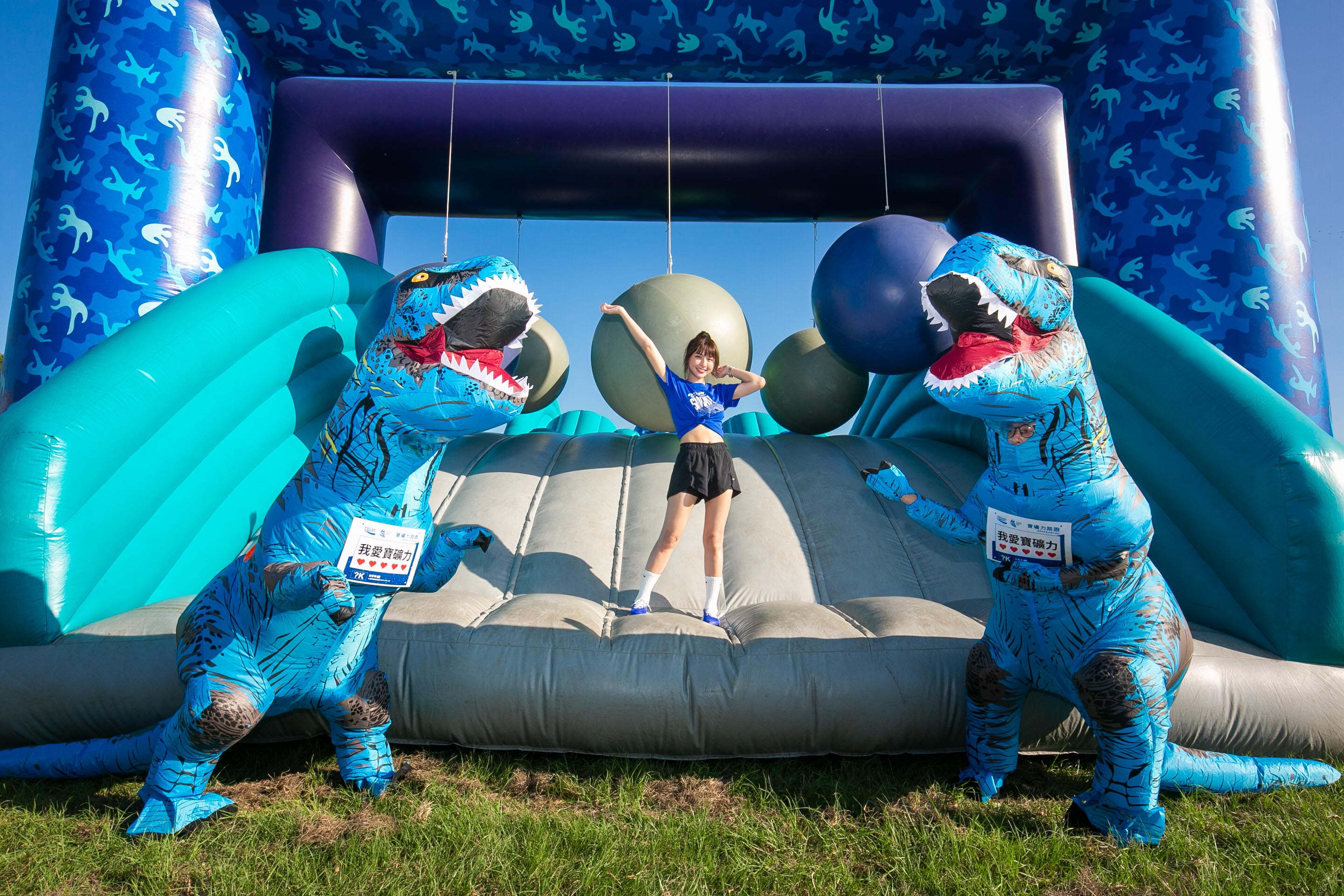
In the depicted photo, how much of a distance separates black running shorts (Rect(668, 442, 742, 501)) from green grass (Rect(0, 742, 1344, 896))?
0.97 m

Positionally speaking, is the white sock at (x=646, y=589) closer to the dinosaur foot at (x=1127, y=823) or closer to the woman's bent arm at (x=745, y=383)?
the woman's bent arm at (x=745, y=383)

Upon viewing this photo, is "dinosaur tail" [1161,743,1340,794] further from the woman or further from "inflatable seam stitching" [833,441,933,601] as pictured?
the woman

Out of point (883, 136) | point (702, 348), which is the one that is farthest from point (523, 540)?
point (883, 136)

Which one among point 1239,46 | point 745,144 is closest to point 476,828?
point 745,144

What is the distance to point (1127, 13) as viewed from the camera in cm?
350

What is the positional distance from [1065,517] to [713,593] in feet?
4.08

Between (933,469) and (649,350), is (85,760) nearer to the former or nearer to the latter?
(649,350)

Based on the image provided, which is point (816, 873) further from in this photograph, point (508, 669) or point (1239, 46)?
point (1239, 46)

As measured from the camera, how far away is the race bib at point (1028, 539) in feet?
4.81

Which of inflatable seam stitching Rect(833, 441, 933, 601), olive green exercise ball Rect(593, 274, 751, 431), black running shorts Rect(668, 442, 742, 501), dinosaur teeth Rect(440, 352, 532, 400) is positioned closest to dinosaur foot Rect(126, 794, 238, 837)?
dinosaur teeth Rect(440, 352, 532, 400)

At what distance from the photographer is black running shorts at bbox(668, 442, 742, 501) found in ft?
8.43

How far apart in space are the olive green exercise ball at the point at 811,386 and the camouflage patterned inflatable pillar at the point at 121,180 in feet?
8.25

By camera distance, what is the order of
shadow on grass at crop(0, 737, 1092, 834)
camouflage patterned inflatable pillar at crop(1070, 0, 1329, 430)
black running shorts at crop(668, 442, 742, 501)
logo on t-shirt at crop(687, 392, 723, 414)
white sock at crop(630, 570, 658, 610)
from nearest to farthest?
1. shadow on grass at crop(0, 737, 1092, 834)
2. white sock at crop(630, 570, 658, 610)
3. black running shorts at crop(668, 442, 742, 501)
4. logo on t-shirt at crop(687, 392, 723, 414)
5. camouflage patterned inflatable pillar at crop(1070, 0, 1329, 430)

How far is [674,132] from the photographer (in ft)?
12.6
